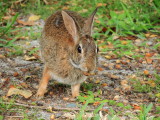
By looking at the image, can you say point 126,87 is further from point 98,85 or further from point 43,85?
point 43,85

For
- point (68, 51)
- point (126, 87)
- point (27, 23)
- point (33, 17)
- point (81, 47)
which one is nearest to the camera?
point (81, 47)

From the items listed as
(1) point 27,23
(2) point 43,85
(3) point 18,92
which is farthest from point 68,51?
(1) point 27,23

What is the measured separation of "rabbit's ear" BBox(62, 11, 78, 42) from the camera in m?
4.43

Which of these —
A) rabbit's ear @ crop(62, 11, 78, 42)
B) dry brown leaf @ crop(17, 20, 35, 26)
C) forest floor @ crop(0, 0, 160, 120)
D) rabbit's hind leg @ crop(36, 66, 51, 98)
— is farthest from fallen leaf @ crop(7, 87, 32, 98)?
dry brown leaf @ crop(17, 20, 35, 26)

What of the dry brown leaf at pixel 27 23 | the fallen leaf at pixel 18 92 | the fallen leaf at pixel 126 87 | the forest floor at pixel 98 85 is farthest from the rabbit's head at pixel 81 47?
the dry brown leaf at pixel 27 23

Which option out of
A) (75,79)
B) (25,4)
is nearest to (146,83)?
(75,79)

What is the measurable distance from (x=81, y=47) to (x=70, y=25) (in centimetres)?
40

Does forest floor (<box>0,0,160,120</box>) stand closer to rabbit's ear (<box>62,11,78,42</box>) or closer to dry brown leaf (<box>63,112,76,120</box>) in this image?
dry brown leaf (<box>63,112,76,120</box>)

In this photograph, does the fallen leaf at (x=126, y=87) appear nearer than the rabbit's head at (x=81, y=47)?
No

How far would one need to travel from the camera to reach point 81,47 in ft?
13.9

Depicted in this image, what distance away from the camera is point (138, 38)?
668cm

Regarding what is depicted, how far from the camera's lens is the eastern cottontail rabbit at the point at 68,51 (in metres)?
4.22

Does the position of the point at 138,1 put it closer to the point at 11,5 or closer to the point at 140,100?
the point at 11,5

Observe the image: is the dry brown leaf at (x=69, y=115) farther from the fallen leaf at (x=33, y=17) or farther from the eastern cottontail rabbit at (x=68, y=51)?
the fallen leaf at (x=33, y=17)
